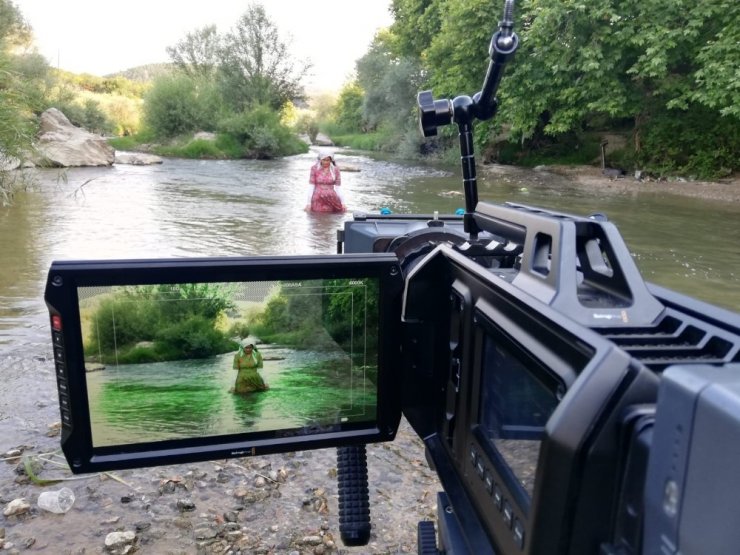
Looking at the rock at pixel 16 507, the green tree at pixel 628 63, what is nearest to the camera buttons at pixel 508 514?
the rock at pixel 16 507

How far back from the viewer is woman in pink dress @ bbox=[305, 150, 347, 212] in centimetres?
1234

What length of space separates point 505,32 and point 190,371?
1332 mm

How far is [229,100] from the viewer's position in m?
41.6

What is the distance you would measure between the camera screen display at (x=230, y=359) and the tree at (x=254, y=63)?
137 ft

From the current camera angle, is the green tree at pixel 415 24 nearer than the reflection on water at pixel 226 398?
No

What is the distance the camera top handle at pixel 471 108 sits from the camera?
6.00 ft

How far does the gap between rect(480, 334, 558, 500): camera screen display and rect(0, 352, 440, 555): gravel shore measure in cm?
146

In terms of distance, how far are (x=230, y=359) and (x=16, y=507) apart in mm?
1477

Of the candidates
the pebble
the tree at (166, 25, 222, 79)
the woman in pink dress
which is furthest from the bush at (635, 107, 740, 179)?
the tree at (166, 25, 222, 79)

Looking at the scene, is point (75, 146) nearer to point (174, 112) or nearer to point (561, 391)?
point (174, 112)

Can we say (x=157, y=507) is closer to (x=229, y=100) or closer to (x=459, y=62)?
(x=459, y=62)

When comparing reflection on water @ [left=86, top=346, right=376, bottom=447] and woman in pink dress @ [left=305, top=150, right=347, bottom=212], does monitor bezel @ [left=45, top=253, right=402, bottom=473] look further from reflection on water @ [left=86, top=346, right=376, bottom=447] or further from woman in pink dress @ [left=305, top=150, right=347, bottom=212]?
woman in pink dress @ [left=305, top=150, right=347, bottom=212]

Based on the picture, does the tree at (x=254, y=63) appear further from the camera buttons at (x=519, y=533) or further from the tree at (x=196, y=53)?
the camera buttons at (x=519, y=533)

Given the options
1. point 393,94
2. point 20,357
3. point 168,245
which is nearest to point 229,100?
point 393,94
